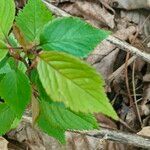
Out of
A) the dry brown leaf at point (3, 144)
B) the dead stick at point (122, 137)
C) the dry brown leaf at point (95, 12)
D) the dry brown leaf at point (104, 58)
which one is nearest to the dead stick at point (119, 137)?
the dead stick at point (122, 137)

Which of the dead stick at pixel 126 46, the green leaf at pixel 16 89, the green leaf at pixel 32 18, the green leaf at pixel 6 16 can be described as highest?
the green leaf at pixel 6 16

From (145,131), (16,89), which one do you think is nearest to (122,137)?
(145,131)

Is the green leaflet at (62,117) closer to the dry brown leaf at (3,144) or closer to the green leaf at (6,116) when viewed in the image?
the green leaf at (6,116)

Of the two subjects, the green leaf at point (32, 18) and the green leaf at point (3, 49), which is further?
the green leaf at point (32, 18)

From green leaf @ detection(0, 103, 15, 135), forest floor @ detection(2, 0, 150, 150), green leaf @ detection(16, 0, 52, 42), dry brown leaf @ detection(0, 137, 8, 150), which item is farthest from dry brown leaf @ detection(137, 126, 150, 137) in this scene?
green leaf @ detection(16, 0, 52, 42)

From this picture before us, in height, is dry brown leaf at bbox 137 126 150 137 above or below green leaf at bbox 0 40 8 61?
below

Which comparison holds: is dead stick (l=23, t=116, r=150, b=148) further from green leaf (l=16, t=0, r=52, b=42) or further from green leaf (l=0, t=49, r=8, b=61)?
green leaf (l=0, t=49, r=8, b=61)

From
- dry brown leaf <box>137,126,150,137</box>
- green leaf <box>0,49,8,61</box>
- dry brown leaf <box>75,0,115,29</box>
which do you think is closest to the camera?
green leaf <box>0,49,8,61</box>

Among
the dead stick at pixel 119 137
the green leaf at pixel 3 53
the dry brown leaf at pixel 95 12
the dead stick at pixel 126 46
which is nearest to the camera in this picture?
the green leaf at pixel 3 53

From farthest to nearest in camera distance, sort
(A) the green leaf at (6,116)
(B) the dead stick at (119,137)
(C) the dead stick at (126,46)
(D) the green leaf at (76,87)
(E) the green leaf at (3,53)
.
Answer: (C) the dead stick at (126,46)
(B) the dead stick at (119,137)
(A) the green leaf at (6,116)
(E) the green leaf at (3,53)
(D) the green leaf at (76,87)
